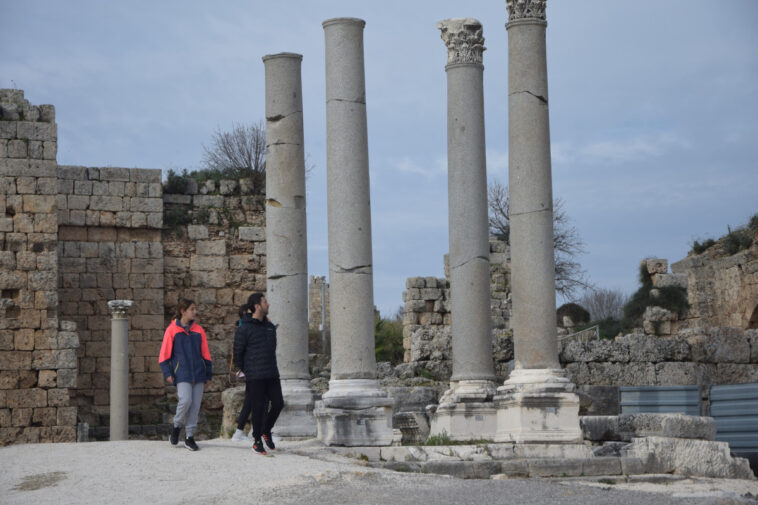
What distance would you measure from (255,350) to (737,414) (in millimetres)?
7804

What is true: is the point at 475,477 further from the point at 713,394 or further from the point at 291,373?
the point at 713,394

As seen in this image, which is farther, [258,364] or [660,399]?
[660,399]

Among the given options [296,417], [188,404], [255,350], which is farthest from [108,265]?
[255,350]

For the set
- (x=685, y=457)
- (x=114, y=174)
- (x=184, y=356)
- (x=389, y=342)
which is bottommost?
(x=685, y=457)

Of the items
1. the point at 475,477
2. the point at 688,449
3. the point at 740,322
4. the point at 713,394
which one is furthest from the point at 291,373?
the point at 740,322

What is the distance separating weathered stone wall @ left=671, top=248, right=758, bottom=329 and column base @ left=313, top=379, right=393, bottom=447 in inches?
535

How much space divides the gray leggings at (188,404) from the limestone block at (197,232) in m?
11.0

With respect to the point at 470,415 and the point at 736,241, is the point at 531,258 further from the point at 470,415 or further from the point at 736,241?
the point at 736,241

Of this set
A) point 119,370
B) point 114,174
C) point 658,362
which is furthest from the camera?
point 114,174

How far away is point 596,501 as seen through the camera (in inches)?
374

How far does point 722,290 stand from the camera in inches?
1017

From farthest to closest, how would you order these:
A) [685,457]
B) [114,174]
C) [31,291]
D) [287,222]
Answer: [114,174]
[31,291]
[287,222]
[685,457]

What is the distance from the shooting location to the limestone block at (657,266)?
29.7m

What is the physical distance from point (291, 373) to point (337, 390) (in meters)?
1.72
